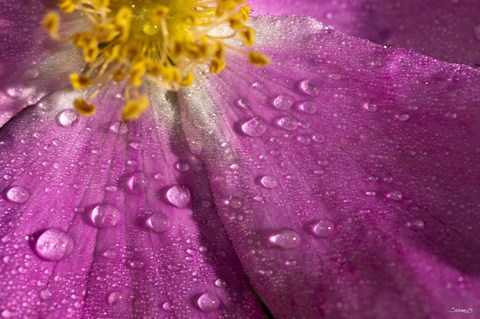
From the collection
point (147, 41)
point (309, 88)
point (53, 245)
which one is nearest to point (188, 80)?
point (147, 41)

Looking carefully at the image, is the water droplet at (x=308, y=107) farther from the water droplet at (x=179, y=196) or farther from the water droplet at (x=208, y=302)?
the water droplet at (x=208, y=302)

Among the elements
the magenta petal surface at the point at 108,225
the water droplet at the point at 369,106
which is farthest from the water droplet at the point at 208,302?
the water droplet at the point at 369,106

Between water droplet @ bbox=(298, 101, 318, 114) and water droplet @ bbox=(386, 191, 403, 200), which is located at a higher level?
water droplet @ bbox=(298, 101, 318, 114)

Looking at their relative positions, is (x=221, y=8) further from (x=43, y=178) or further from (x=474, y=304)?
(x=474, y=304)

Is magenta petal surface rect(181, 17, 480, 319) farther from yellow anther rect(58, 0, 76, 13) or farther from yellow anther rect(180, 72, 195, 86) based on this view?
yellow anther rect(58, 0, 76, 13)

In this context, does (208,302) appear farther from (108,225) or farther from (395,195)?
(395,195)

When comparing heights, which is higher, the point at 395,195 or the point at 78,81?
the point at 78,81
